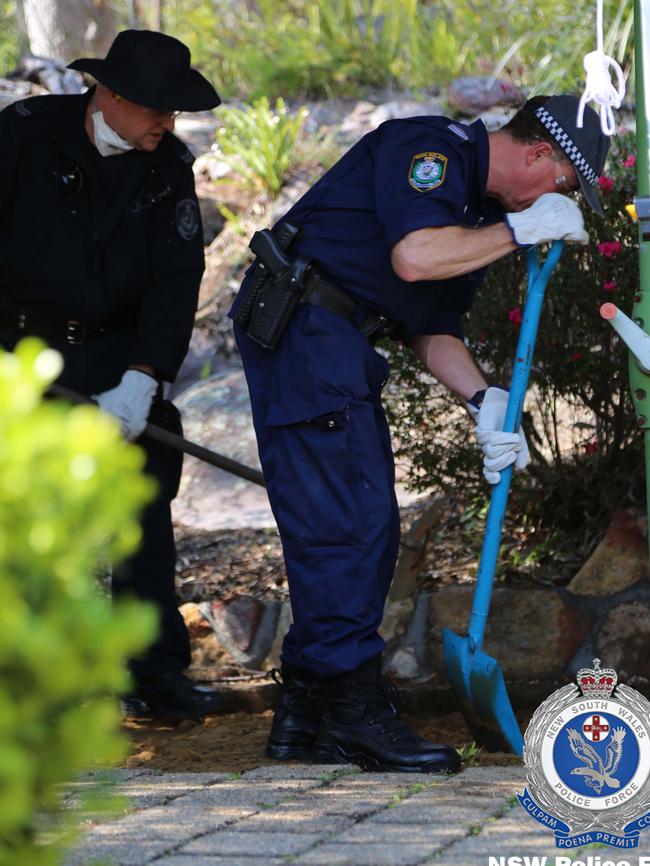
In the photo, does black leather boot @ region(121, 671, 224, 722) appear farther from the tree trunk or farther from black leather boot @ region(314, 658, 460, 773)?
the tree trunk

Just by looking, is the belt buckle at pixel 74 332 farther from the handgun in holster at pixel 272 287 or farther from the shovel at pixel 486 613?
the shovel at pixel 486 613

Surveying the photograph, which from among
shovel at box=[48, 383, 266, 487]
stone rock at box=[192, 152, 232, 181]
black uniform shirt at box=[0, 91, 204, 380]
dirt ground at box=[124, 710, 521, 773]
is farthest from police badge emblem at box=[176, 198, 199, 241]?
stone rock at box=[192, 152, 232, 181]

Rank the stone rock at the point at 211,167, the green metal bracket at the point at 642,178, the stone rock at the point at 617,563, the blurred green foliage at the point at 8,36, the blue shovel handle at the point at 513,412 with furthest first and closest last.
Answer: the blurred green foliage at the point at 8,36 < the stone rock at the point at 211,167 < the stone rock at the point at 617,563 < the blue shovel handle at the point at 513,412 < the green metal bracket at the point at 642,178

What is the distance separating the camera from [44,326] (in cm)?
414

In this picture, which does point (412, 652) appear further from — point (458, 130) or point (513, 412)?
point (458, 130)

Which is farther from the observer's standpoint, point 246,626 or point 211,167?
point 211,167

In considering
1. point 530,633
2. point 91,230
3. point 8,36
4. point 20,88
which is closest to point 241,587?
point 530,633

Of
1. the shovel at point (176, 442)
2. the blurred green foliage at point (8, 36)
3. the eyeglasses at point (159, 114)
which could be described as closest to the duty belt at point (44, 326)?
the shovel at point (176, 442)

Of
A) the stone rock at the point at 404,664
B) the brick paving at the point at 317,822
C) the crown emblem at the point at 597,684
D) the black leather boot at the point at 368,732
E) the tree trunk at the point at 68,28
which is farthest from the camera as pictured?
the tree trunk at the point at 68,28

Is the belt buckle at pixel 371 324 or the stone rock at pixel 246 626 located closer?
the belt buckle at pixel 371 324

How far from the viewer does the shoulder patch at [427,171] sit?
3264 millimetres

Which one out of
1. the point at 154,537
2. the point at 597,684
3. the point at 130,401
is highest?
the point at 130,401

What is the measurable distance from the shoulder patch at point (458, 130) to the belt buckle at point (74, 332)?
1425 millimetres

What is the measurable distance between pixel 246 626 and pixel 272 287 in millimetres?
1788
